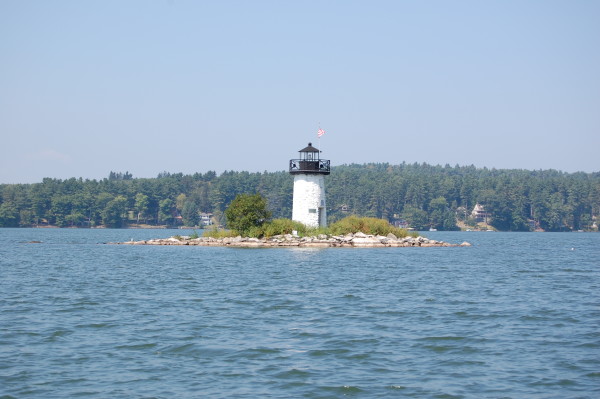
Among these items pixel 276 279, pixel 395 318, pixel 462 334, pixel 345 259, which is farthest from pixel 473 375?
pixel 345 259

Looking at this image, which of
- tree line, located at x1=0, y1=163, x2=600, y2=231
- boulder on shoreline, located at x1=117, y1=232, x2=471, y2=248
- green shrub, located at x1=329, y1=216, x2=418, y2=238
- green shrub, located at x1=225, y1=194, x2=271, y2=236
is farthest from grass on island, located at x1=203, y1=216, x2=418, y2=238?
tree line, located at x1=0, y1=163, x2=600, y2=231

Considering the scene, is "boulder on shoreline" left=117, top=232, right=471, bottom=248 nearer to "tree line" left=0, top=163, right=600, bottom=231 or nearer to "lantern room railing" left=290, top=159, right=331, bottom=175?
"lantern room railing" left=290, top=159, right=331, bottom=175

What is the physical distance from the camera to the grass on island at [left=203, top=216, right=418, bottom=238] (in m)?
52.0

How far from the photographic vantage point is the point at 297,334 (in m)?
18.5

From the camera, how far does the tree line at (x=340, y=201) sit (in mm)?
143750

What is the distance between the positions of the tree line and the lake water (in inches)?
4319

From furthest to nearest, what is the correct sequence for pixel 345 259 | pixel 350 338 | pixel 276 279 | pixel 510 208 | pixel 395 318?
pixel 510 208, pixel 345 259, pixel 276 279, pixel 395 318, pixel 350 338

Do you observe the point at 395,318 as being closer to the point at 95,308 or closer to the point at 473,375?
the point at 473,375

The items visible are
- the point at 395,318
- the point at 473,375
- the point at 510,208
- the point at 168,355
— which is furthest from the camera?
the point at 510,208

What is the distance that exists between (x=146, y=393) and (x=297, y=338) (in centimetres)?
561

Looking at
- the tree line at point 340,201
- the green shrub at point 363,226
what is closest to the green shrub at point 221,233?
the green shrub at point 363,226

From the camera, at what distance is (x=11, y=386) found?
13.5 meters

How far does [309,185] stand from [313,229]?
336 centimetres

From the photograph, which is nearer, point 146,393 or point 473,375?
point 146,393
